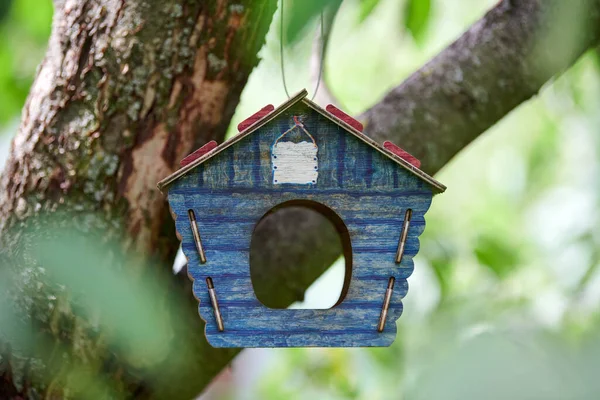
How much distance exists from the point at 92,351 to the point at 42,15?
843 mm

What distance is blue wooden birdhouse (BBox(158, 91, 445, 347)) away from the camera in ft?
3.07

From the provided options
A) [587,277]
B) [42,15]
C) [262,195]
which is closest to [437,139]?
[587,277]

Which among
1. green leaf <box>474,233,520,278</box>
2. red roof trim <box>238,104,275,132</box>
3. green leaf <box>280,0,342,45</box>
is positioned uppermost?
A: green leaf <box>474,233,520,278</box>

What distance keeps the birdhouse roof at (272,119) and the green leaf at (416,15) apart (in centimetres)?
45

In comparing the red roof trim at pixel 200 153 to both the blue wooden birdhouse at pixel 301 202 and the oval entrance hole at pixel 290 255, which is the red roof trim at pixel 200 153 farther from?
the oval entrance hole at pixel 290 255

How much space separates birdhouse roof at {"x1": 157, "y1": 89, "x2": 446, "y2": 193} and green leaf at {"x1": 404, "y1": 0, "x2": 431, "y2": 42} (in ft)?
1.47

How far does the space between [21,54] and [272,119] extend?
3.70 ft

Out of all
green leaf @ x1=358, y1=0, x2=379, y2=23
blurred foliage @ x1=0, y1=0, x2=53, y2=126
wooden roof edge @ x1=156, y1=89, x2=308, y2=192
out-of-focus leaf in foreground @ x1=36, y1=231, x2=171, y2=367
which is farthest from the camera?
blurred foliage @ x1=0, y1=0, x2=53, y2=126

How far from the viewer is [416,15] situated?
1318 mm

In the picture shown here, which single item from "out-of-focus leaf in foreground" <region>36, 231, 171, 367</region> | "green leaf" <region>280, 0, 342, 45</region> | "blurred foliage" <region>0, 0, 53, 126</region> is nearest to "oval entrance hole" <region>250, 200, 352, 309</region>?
"out-of-focus leaf in foreground" <region>36, 231, 171, 367</region>

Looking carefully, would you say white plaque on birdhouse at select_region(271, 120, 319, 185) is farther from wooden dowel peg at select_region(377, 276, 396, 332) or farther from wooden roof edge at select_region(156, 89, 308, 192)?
wooden dowel peg at select_region(377, 276, 396, 332)

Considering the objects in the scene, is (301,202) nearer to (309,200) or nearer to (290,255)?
(309,200)

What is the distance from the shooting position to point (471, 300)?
2.12 meters

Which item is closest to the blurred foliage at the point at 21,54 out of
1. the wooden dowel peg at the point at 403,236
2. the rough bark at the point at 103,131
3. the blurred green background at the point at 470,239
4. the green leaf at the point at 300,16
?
the blurred green background at the point at 470,239
